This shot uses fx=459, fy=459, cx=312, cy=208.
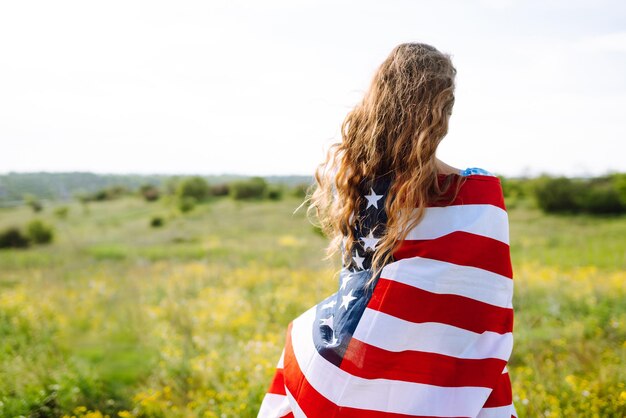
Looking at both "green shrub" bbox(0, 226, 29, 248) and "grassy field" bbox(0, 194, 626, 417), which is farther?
"green shrub" bbox(0, 226, 29, 248)

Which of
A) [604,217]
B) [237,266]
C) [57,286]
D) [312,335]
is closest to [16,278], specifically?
[57,286]

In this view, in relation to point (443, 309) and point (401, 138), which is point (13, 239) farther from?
point (443, 309)

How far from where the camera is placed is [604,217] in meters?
25.8

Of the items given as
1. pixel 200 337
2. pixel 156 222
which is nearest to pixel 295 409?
pixel 200 337

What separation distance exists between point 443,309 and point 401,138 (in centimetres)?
76

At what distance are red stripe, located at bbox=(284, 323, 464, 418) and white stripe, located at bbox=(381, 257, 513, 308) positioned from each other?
0.54 m

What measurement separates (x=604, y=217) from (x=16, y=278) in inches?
1096

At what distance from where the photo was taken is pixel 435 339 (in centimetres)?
193

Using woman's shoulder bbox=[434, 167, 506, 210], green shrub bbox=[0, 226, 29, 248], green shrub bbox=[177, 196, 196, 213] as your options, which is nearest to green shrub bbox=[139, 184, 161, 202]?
green shrub bbox=[177, 196, 196, 213]

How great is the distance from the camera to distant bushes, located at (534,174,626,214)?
26328 mm

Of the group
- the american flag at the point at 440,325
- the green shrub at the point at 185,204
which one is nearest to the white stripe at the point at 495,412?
the american flag at the point at 440,325

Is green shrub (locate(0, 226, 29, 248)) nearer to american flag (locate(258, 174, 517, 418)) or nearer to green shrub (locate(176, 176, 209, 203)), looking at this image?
green shrub (locate(176, 176, 209, 203))

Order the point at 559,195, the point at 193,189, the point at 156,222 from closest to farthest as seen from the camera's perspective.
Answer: the point at 559,195
the point at 156,222
the point at 193,189

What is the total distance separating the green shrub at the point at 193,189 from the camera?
42.7 metres
